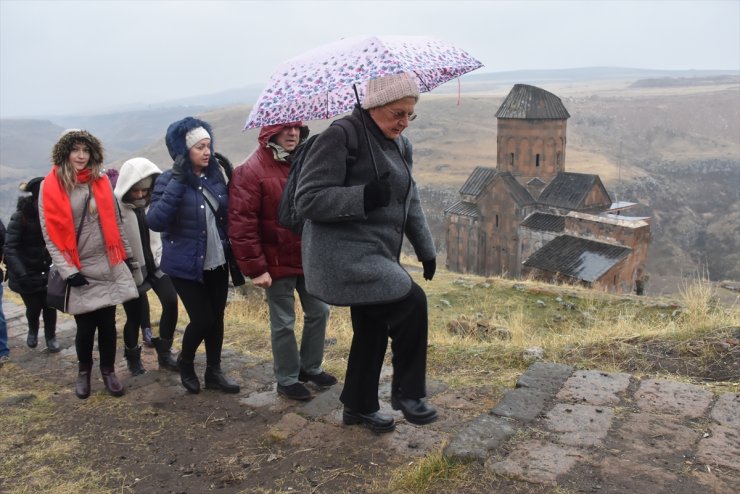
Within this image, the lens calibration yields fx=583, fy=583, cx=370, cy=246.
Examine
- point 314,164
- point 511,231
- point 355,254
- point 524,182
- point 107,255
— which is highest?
point 314,164

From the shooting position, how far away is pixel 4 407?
3914mm

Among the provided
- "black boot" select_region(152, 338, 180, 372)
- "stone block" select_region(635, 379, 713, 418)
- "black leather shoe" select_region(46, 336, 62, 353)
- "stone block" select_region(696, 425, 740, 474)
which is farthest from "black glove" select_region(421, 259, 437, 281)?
"black leather shoe" select_region(46, 336, 62, 353)

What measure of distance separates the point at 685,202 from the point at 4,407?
61.3 metres

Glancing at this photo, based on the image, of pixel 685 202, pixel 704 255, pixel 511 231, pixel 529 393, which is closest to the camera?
pixel 529 393

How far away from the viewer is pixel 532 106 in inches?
1120

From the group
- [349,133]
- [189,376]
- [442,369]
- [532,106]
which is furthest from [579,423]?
[532,106]

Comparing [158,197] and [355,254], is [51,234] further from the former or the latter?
[355,254]

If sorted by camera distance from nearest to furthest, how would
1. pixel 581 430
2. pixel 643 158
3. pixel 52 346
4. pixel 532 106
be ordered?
pixel 581 430 → pixel 52 346 → pixel 532 106 → pixel 643 158

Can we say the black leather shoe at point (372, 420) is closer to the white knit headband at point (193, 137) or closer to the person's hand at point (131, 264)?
the white knit headband at point (193, 137)

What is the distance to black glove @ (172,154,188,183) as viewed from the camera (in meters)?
3.60

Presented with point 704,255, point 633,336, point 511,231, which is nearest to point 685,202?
point 704,255

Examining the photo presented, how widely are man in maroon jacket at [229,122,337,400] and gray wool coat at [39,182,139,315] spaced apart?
1.06 m

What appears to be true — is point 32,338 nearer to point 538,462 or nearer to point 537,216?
point 538,462

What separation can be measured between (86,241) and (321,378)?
180 cm
